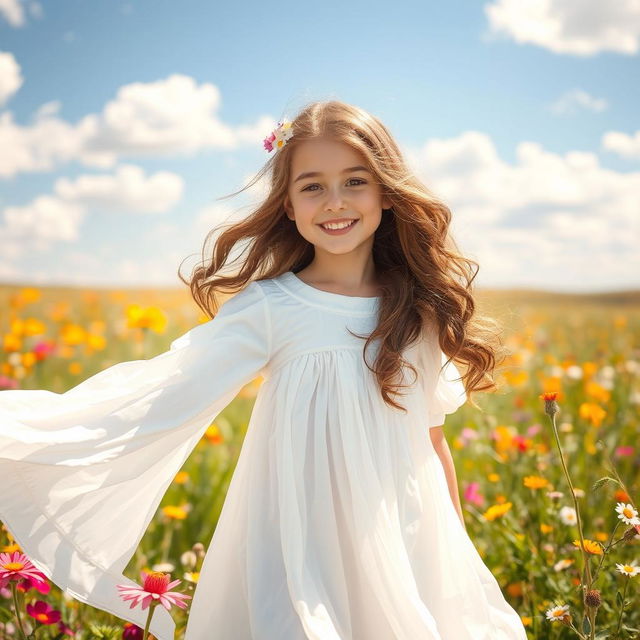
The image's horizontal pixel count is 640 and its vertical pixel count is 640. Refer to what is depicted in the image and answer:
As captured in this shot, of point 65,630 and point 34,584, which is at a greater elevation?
point 34,584

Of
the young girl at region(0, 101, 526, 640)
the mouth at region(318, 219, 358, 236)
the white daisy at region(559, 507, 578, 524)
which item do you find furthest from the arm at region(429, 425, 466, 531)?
the mouth at region(318, 219, 358, 236)

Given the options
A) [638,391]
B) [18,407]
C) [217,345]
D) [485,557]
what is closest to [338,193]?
[217,345]

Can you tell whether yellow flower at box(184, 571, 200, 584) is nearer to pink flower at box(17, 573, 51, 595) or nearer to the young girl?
the young girl

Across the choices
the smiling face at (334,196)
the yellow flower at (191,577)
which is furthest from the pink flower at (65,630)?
the smiling face at (334,196)

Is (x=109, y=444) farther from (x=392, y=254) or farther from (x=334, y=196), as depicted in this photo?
(x=392, y=254)

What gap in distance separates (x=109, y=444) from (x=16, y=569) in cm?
39

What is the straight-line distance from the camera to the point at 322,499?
188 centimetres

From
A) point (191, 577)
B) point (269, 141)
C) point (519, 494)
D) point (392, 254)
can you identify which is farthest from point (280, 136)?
point (519, 494)

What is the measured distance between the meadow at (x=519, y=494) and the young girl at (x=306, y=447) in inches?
7.3

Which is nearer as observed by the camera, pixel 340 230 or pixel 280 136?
pixel 340 230

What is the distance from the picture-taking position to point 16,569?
1755 millimetres

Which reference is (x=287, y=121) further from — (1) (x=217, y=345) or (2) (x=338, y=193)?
(1) (x=217, y=345)

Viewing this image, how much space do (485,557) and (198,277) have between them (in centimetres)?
148

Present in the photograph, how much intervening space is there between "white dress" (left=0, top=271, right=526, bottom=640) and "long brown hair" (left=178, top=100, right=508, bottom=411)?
0.51ft
